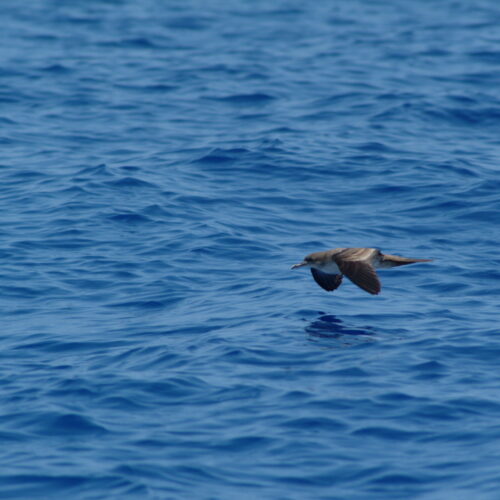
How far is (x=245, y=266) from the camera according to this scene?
14.1 m

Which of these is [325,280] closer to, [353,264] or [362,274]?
[353,264]

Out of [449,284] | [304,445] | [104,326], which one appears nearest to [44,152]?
[104,326]

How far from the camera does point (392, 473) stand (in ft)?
26.1

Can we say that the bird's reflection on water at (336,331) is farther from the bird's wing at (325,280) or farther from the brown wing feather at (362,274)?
the bird's wing at (325,280)

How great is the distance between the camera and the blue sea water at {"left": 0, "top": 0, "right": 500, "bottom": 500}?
838 centimetres

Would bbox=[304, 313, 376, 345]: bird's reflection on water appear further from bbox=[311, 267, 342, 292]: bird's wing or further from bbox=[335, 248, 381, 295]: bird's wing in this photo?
bbox=[311, 267, 342, 292]: bird's wing

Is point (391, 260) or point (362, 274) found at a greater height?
point (391, 260)

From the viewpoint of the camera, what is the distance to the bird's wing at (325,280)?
1279 centimetres

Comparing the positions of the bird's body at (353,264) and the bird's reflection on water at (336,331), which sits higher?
the bird's body at (353,264)

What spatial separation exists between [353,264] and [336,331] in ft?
2.82

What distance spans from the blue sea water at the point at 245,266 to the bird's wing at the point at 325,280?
233 millimetres

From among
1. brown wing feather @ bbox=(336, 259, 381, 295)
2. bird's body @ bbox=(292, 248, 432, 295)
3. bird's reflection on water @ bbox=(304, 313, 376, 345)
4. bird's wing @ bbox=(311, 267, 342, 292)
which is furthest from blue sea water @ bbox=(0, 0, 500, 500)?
brown wing feather @ bbox=(336, 259, 381, 295)

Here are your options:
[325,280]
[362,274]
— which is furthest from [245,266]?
[362,274]

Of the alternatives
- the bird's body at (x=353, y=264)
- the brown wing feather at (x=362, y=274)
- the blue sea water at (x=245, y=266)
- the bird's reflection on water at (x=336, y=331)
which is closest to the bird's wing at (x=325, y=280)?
the bird's body at (x=353, y=264)
